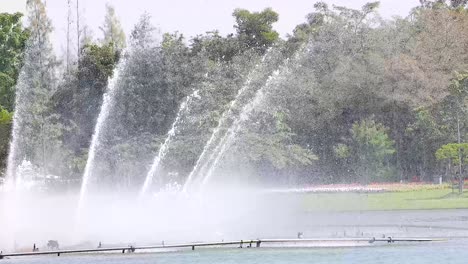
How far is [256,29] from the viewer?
76.2m

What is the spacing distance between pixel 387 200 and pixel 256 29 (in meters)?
28.1

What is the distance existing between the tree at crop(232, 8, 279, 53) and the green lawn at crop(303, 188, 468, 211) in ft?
71.8

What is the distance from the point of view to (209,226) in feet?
137

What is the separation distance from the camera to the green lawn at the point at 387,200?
48.1 meters

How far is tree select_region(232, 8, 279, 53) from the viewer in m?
75.6

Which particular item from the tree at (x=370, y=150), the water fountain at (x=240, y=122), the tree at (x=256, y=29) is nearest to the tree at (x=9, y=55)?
the tree at (x=256, y=29)

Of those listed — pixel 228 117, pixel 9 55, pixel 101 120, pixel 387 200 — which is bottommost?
pixel 387 200

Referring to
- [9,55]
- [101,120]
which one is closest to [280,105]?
[101,120]

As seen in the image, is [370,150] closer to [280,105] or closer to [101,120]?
[280,105]

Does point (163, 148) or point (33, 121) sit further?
point (33, 121)

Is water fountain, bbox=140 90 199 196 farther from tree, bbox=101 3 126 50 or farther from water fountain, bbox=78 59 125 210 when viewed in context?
tree, bbox=101 3 126 50

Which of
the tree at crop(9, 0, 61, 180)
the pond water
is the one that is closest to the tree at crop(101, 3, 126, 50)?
the tree at crop(9, 0, 61, 180)

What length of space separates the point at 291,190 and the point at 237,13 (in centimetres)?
2208

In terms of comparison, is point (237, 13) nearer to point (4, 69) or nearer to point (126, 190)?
point (4, 69)
